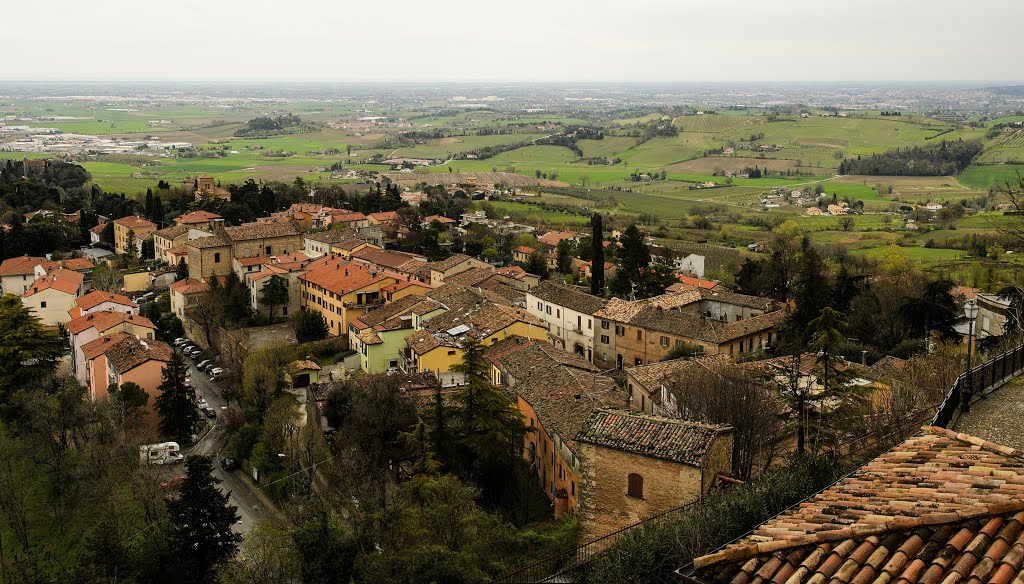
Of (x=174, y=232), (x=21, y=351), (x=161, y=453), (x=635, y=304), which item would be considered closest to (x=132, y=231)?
(x=174, y=232)

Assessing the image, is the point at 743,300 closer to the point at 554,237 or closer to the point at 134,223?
the point at 554,237

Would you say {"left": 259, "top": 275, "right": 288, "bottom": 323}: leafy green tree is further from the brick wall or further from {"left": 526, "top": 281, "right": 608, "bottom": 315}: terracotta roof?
the brick wall

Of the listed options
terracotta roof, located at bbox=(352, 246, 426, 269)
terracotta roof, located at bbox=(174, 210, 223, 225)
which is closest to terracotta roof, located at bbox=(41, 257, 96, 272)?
terracotta roof, located at bbox=(174, 210, 223, 225)

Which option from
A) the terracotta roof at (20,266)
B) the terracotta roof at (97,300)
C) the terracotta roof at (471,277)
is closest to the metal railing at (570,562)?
the terracotta roof at (471,277)

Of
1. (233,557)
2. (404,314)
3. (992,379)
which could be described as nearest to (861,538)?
(992,379)

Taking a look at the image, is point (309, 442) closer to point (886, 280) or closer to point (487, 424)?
point (487, 424)
